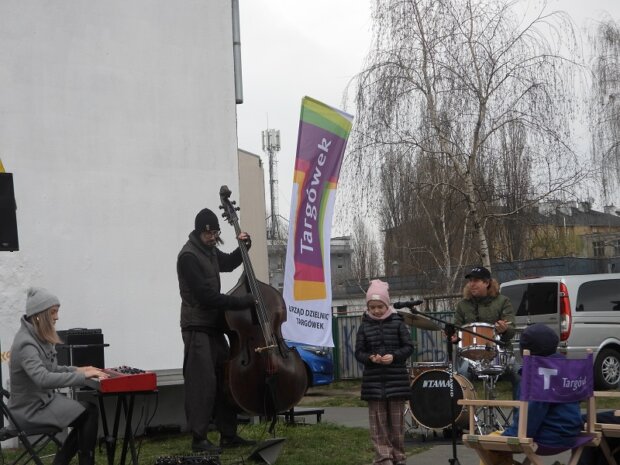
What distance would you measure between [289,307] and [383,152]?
39.4 feet

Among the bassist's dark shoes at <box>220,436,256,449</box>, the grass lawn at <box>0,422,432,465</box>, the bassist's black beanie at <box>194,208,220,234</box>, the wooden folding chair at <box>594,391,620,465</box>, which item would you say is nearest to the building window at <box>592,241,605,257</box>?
the grass lawn at <box>0,422,432,465</box>

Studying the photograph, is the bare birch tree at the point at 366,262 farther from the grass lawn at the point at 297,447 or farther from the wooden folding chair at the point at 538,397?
the wooden folding chair at the point at 538,397

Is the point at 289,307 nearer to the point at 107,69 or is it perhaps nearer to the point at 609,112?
the point at 107,69

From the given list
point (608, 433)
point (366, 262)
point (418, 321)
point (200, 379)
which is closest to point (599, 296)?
point (418, 321)

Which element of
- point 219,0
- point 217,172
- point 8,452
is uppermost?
point 219,0

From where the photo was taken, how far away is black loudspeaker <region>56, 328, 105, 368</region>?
902 cm

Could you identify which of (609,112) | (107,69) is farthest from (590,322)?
(609,112)

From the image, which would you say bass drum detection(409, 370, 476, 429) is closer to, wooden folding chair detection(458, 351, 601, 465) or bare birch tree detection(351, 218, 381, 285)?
wooden folding chair detection(458, 351, 601, 465)

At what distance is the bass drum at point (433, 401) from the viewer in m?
9.70

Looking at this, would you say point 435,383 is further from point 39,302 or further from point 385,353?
point 39,302

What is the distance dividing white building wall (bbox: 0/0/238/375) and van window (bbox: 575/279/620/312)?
21.5 ft

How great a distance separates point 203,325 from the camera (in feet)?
27.1

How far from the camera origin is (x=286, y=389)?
8.05 metres

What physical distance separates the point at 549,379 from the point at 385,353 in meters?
2.05
